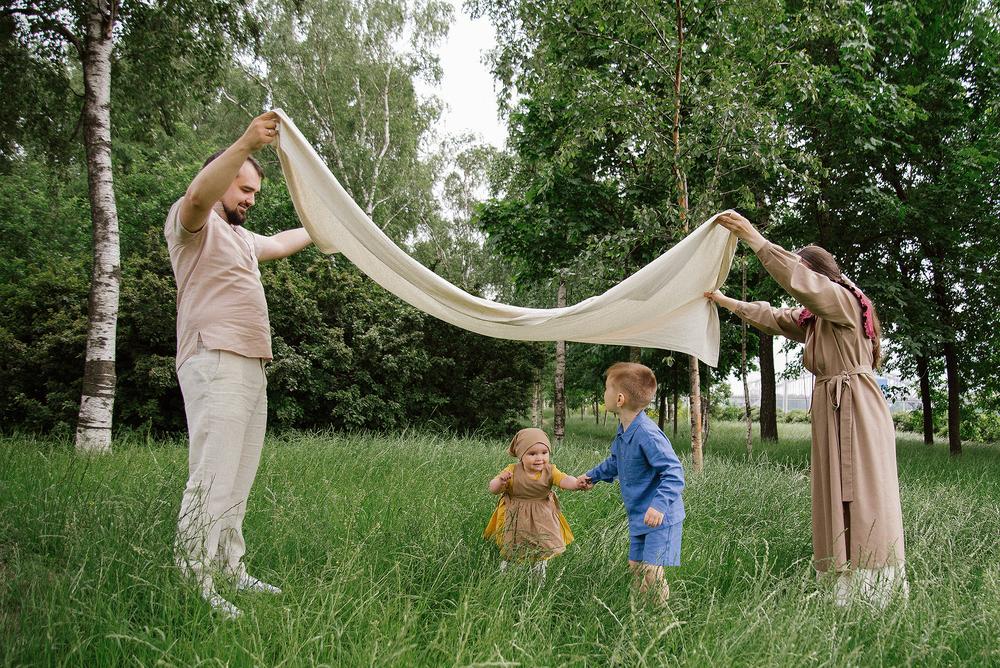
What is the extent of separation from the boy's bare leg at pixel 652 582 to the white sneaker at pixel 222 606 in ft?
5.08

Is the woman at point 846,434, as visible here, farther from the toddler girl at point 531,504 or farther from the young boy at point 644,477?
the toddler girl at point 531,504

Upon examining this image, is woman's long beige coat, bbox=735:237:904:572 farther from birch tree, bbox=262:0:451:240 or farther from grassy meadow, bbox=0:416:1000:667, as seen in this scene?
birch tree, bbox=262:0:451:240

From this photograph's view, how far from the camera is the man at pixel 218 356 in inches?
96.1

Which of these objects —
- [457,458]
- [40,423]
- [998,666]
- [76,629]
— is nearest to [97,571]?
[76,629]

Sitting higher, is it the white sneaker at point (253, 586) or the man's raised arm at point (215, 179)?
the man's raised arm at point (215, 179)

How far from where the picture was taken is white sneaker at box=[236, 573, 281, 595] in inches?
96.4

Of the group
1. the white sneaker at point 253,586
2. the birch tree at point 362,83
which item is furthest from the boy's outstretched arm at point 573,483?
the birch tree at point 362,83

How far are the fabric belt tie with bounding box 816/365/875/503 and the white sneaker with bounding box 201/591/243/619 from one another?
272 centimetres

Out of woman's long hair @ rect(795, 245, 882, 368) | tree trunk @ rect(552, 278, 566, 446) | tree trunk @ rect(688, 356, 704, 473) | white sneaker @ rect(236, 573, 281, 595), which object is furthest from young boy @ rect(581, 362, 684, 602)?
tree trunk @ rect(552, 278, 566, 446)

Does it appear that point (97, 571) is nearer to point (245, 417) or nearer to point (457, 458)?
point (245, 417)

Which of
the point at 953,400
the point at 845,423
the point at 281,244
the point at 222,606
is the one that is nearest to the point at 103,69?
the point at 281,244

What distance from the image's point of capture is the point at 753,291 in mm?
10773

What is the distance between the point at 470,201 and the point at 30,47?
17.6 m

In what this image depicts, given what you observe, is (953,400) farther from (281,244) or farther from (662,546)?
(281,244)
